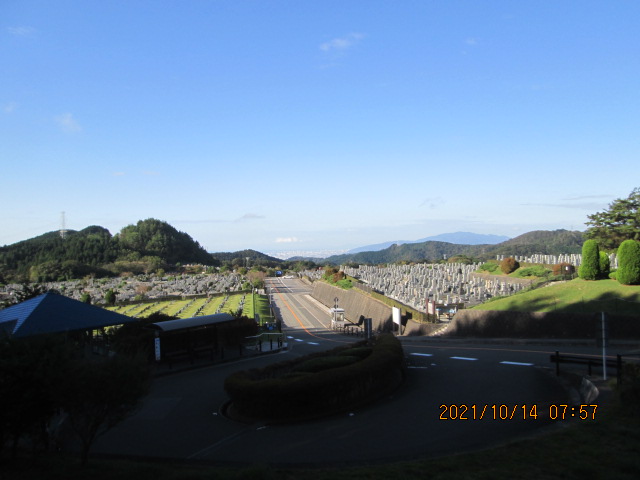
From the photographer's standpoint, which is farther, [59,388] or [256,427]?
[256,427]

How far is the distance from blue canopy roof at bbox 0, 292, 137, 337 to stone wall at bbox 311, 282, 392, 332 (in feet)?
71.5

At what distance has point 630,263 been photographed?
76.3ft

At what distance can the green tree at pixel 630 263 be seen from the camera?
23078mm

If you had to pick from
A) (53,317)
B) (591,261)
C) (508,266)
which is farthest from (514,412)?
(508,266)

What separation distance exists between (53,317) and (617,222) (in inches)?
1673

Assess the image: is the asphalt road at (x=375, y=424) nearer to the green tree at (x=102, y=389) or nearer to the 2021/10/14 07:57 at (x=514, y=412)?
the 2021/10/14 07:57 at (x=514, y=412)

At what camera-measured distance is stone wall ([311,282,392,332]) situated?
35.0 m

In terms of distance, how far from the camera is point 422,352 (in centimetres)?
1894

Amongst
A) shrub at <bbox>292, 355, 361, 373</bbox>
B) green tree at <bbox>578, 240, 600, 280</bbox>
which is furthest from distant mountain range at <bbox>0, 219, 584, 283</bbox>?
shrub at <bbox>292, 355, 361, 373</bbox>

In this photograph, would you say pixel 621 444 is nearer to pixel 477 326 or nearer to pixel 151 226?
pixel 477 326

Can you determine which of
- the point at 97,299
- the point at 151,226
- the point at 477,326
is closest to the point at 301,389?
the point at 477,326

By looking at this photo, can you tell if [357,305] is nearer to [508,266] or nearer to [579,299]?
[508,266]

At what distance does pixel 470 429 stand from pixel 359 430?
2091 mm

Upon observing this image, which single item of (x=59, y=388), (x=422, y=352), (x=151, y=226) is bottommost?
(x=422, y=352)
